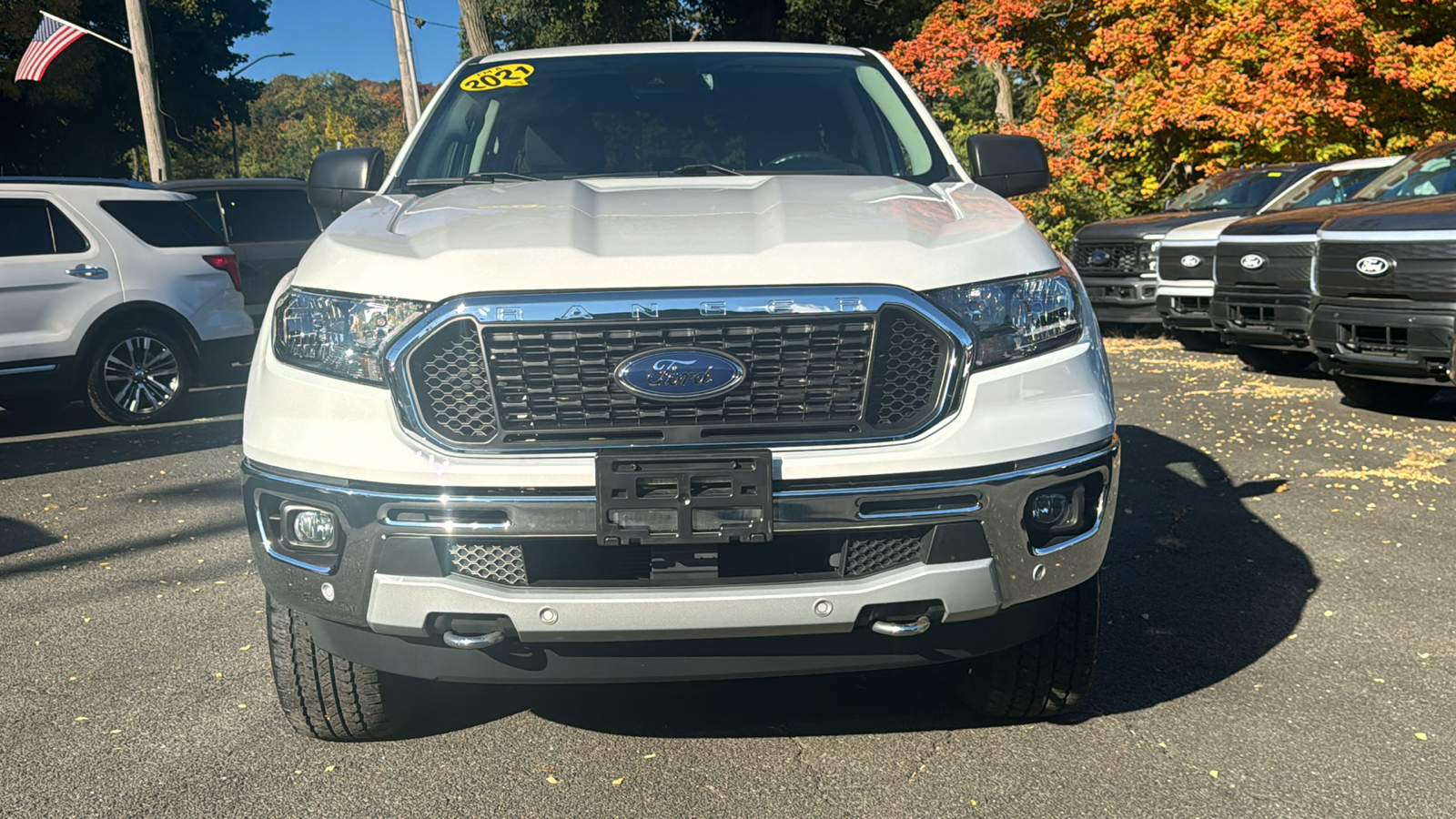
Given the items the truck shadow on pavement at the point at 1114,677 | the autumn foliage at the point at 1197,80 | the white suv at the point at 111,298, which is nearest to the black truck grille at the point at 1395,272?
the truck shadow on pavement at the point at 1114,677

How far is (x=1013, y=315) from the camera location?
2.99 m

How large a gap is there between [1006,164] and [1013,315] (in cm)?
150

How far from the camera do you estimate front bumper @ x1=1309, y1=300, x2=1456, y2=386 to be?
24.8 feet

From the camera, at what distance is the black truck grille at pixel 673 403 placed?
2.84 metres

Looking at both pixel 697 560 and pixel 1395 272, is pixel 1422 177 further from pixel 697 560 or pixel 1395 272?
pixel 697 560

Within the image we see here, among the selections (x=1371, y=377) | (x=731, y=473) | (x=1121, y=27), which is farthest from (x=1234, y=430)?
(x=1121, y=27)

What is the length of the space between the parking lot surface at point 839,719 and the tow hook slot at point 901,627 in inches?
17.7

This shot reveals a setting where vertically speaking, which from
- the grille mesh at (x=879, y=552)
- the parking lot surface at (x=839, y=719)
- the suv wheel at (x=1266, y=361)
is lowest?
the suv wheel at (x=1266, y=361)

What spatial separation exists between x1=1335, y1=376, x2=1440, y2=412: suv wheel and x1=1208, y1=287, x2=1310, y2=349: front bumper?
0.94 metres

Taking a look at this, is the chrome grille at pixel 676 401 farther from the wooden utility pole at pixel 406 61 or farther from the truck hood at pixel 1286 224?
the wooden utility pole at pixel 406 61

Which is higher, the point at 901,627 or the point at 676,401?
the point at 676,401

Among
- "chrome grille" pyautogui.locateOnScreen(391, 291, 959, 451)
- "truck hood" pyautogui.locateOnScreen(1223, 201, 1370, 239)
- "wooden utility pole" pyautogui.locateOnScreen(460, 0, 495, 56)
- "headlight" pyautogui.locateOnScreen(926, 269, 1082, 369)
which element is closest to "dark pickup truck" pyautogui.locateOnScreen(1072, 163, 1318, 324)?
"truck hood" pyautogui.locateOnScreen(1223, 201, 1370, 239)

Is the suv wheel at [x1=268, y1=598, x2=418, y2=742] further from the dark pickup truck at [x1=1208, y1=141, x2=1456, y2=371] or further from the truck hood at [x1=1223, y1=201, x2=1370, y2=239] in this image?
the truck hood at [x1=1223, y1=201, x2=1370, y2=239]

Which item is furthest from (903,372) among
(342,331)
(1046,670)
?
(342,331)
